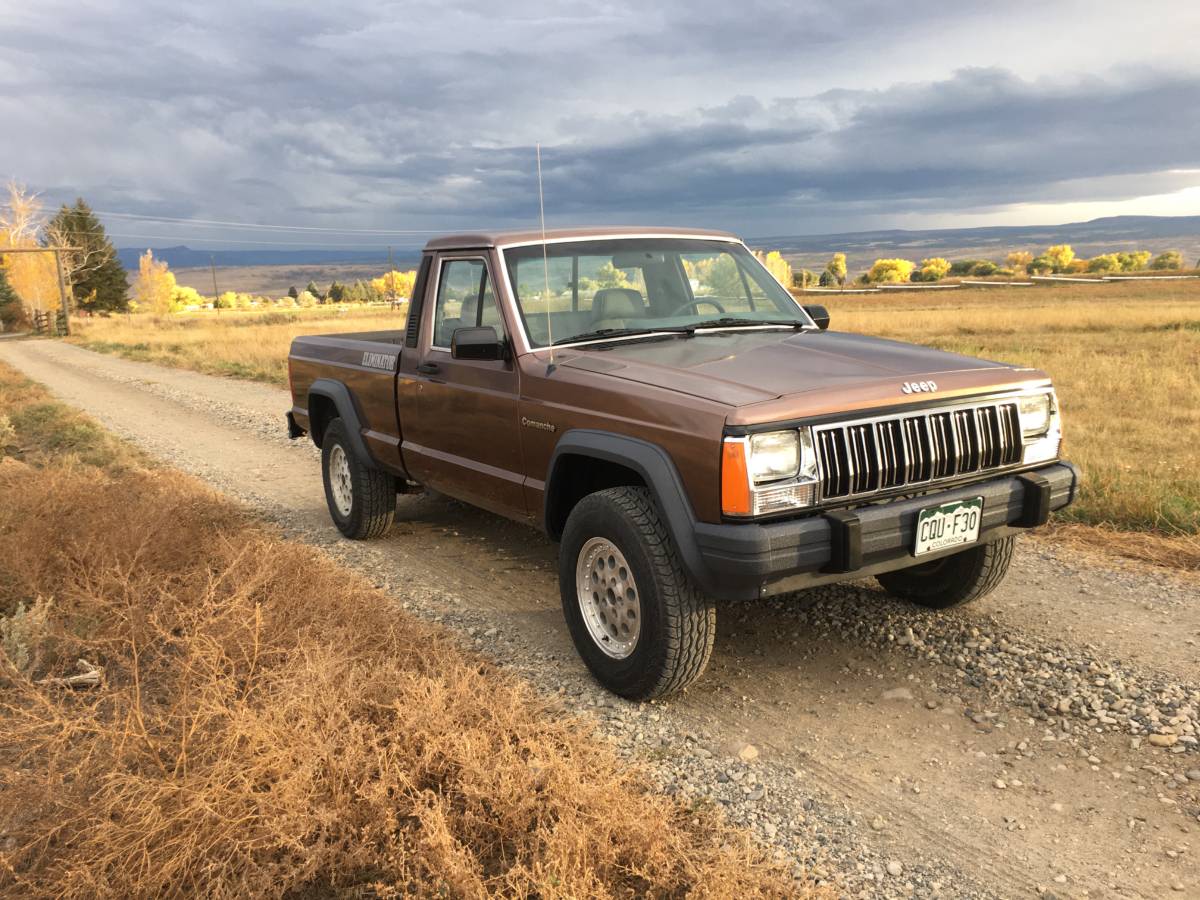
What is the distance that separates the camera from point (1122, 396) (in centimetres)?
1226

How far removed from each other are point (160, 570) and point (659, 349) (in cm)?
313

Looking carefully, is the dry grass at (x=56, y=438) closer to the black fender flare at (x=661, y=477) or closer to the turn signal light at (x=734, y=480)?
the black fender flare at (x=661, y=477)

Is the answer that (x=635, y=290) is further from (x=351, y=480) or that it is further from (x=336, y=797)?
(x=336, y=797)

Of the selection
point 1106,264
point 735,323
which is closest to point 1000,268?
point 1106,264

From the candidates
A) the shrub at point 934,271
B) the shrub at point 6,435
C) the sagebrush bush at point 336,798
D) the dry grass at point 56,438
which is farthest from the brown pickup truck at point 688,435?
the shrub at point 934,271

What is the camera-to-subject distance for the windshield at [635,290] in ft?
15.3

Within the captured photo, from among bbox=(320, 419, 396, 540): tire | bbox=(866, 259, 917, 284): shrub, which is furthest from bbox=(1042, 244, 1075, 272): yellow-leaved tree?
bbox=(320, 419, 396, 540): tire

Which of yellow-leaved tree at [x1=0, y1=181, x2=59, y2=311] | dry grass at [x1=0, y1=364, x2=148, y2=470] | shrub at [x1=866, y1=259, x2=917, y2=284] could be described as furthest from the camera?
shrub at [x1=866, y1=259, x2=917, y2=284]

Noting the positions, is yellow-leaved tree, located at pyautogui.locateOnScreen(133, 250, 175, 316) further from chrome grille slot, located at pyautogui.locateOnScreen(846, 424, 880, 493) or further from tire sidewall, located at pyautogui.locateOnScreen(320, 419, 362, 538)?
chrome grille slot, located at pyautogui.locateOnScreen(846, 424, 880, 493)

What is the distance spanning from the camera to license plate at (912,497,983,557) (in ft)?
11.7

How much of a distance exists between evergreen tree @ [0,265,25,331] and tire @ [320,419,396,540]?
61212 mm

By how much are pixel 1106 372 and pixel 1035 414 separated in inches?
484

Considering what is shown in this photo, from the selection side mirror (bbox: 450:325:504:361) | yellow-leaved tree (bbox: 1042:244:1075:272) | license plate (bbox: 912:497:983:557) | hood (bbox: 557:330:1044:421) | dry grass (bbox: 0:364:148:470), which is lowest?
dry grass (bbox: 0:364:148:470)

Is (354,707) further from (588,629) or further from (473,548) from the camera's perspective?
(473,548)
